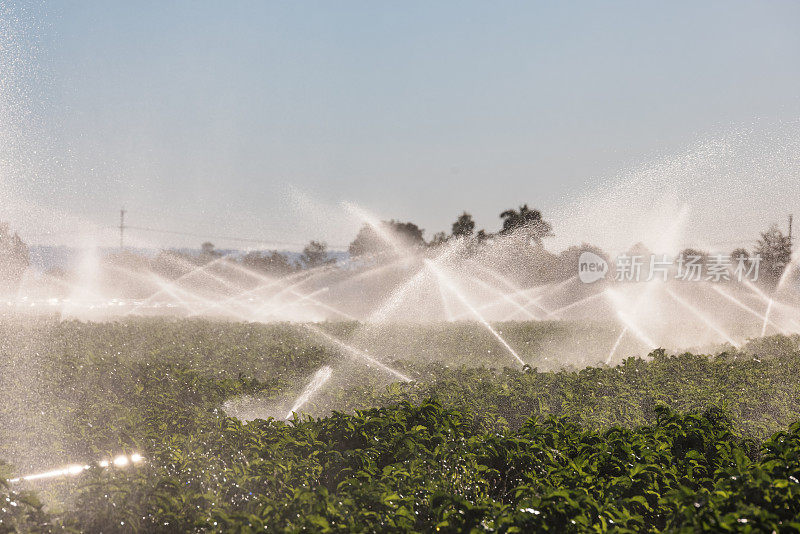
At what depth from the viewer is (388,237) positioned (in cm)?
7781

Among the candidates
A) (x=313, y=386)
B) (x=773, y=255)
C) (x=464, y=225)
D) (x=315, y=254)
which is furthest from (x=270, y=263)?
(x=313, y=386)

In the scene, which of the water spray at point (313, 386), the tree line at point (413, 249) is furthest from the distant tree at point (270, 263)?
the water spray at point (313, 386)

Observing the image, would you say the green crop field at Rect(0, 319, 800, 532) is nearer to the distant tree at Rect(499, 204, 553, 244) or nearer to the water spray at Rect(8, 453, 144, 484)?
the water spray at Rect(8, 453, 144, 484)

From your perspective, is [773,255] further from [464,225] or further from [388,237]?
[388,237]

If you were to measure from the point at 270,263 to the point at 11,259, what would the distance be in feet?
186

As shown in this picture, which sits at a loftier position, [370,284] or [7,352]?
[370,284]

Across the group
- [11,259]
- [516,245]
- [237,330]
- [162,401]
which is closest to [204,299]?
[516,245]

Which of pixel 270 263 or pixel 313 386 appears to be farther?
pixel 270 263

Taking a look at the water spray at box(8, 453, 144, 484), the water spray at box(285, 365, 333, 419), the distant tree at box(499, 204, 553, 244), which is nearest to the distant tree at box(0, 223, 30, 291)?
the water spray at box(285, 365, 333, 419)

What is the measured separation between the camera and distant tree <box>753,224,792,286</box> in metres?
44.1

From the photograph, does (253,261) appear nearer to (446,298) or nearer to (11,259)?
(446,298)

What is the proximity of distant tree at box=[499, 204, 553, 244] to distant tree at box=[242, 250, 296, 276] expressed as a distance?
114 ft

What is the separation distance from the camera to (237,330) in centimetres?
1412

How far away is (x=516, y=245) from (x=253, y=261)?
145 feet
